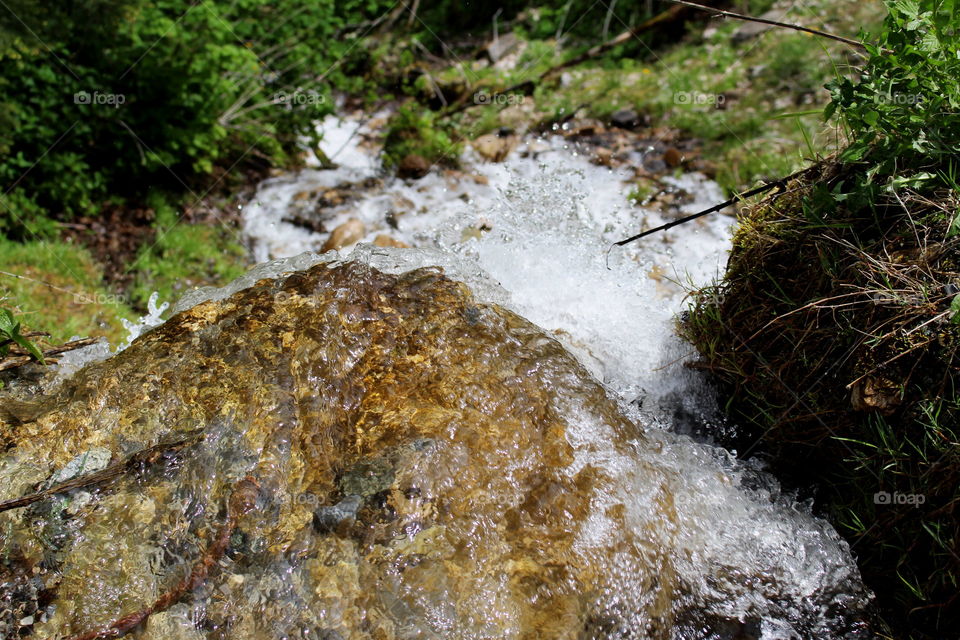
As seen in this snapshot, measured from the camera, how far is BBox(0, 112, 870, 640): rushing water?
6.50 feet

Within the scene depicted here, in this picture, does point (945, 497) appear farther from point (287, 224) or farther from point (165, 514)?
point (287, 224)

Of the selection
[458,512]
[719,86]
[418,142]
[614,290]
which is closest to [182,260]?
[418,142]

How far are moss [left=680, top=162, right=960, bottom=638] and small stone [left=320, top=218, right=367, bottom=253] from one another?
297 cm

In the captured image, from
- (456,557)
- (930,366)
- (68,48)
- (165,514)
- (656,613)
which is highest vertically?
(68,48)

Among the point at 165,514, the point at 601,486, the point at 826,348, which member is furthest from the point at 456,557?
the point at 826,348

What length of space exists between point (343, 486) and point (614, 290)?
6.87ft

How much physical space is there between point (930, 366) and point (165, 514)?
2.60 metres

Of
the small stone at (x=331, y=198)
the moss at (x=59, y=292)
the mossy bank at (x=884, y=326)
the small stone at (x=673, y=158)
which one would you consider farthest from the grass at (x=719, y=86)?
the moss at (x=59, y=292)

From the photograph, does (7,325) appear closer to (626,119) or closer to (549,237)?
(549,237)

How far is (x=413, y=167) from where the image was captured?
5684mm

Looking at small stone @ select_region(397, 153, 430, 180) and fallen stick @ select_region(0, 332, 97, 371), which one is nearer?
fallen stick @ select_region(0, 332, 97, 371)

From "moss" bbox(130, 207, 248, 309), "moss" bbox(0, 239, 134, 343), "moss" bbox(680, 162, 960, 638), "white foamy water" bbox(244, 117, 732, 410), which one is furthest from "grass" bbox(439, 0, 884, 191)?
"moss" bbox(0, 239, 134, 343)

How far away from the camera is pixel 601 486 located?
2.36m

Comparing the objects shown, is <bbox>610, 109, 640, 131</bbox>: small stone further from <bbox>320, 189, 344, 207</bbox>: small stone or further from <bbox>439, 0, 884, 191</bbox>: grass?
<bbox>320, 189, 344, 207</bbox>: small stone
